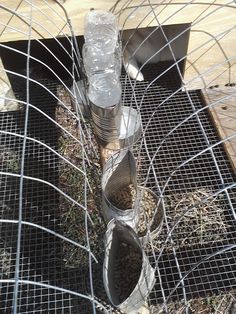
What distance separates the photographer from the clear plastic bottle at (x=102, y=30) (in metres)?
1.83

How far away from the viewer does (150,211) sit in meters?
1.74

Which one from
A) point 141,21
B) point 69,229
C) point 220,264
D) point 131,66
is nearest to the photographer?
point 220,264

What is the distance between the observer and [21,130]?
6.93 ft

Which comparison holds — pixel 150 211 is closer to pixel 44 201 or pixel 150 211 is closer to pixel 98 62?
pixel 44 201

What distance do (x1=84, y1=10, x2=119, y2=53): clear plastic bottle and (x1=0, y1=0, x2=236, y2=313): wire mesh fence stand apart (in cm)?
7

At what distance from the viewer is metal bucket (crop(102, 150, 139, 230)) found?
1.44m

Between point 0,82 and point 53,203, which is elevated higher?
point 0,82

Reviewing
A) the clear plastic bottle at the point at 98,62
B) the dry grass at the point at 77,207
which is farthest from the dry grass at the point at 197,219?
the clear plastic bottle at the point at 98,62

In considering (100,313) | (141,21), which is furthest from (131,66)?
(100,313)

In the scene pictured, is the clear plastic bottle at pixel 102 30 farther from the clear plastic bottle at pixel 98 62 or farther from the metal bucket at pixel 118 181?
the metal bucket at pixel 118 181

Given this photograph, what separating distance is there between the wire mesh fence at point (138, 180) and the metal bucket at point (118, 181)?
7 cm

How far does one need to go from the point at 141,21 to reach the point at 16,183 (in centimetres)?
95

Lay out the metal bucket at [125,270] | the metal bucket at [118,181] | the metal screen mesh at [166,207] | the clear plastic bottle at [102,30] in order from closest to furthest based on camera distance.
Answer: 1. the metal bucket at [125,270]
2. the metal bucket at [118,181]
3. the metal screen mesh at [166,207]
4. the clear plastic bottle at [102,30]

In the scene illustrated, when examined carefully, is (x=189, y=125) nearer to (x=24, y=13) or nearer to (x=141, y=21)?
(x=141, y=21)
